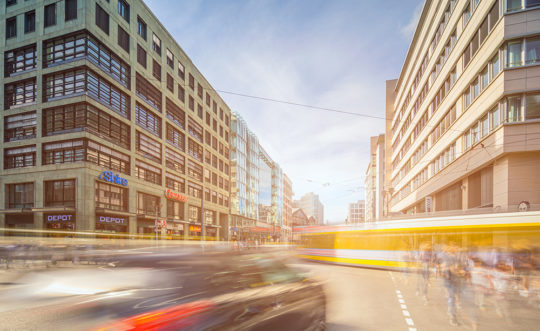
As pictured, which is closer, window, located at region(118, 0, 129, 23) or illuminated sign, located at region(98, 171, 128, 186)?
illuminated sign, located at region(98, 171, 128, 186)

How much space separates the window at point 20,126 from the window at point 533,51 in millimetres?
36983

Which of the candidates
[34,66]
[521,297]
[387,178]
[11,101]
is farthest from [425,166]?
[11,101]

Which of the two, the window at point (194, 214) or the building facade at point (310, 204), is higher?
the window at point (194, 214)

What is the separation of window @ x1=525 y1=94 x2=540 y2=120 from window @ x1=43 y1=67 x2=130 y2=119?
103 ft

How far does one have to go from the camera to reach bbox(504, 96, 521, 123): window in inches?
725

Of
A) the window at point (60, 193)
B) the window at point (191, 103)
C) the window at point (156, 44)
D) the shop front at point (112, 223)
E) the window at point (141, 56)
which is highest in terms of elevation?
the window at point (156, 44)

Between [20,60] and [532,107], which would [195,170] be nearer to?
[20,60]

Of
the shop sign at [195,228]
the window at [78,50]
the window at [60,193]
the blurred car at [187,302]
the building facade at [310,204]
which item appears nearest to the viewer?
the blurred car at [187,302]

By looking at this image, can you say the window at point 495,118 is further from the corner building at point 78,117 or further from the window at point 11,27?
the window at point 11,27

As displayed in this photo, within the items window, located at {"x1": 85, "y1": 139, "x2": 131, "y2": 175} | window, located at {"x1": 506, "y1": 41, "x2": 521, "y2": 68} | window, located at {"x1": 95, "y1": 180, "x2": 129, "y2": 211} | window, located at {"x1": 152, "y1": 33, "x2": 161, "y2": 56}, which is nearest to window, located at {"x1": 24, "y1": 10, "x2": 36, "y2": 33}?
window, located at {"x1": 152, "y1": 33, "x2": 161, "y2": 56}

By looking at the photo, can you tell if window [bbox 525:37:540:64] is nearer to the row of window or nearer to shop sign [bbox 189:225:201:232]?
the row of window

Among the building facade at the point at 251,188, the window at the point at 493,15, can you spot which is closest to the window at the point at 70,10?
the window at the point at 493,15

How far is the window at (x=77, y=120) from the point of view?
2842 cm

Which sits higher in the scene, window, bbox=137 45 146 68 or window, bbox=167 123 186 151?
window, bbox=137 45 146 68
